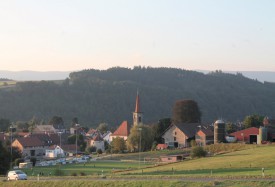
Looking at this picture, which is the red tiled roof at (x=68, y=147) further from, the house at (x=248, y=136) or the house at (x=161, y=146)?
the house at (x=248, y=136)

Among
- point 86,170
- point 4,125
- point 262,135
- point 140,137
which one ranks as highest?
point 4,125

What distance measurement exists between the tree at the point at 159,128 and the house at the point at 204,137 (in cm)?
925

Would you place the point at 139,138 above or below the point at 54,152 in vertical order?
above

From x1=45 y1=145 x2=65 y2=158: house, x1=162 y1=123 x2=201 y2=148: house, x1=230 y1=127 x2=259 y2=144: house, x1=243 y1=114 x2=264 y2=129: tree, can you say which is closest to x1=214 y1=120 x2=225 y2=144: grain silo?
x1=230 y1=127 x2=259 y2=144: house

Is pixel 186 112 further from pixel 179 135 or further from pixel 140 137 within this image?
pixel 140 137

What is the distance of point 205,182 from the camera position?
104ft

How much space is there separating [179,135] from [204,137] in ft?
24.4

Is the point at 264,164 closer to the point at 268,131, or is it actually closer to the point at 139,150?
the point at 268,131

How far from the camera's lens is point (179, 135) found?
333ft

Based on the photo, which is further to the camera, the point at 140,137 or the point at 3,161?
the point at 140,137

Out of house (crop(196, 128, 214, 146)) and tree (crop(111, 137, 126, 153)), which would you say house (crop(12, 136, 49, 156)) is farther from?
house (crop(196, 128, 214, 146))

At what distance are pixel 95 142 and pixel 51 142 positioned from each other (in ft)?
28.8

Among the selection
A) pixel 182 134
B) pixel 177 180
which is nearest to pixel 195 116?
pixel 182 134

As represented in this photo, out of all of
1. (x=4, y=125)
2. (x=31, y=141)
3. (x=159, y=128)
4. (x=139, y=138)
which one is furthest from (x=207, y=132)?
(x=4, y=125)
